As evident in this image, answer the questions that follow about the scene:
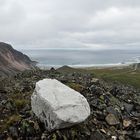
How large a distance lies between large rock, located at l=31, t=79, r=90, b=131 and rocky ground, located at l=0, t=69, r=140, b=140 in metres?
0.64

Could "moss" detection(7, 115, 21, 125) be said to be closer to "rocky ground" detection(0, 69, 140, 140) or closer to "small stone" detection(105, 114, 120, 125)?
"rocky ground" detection(0, 69, 140, 140)

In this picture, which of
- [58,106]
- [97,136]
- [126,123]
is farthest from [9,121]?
[126,123]

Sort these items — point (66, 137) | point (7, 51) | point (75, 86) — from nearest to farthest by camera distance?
1. point (66, 137)
2. point (75, 86)
3. point (7, 51)

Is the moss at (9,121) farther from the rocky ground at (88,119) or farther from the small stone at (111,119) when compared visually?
the small stone at (111,119)

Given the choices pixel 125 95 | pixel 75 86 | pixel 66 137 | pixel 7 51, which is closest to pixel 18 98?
pixel 75 86

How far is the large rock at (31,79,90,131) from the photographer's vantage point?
19141mm

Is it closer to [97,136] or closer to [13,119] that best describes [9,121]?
[13,119]

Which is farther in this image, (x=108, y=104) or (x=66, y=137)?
(x=108, y=104)

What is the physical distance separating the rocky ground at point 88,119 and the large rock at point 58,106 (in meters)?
0.64

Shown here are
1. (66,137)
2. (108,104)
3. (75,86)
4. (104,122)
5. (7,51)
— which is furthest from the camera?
(7,51)

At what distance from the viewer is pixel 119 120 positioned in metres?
23.0

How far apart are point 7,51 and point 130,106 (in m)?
178

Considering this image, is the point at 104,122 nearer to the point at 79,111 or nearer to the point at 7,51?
the point at 79,111

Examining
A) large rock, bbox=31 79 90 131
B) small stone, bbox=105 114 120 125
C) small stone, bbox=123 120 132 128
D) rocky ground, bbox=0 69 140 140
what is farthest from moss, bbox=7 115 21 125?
small stone, bbox=123 120 132 128
